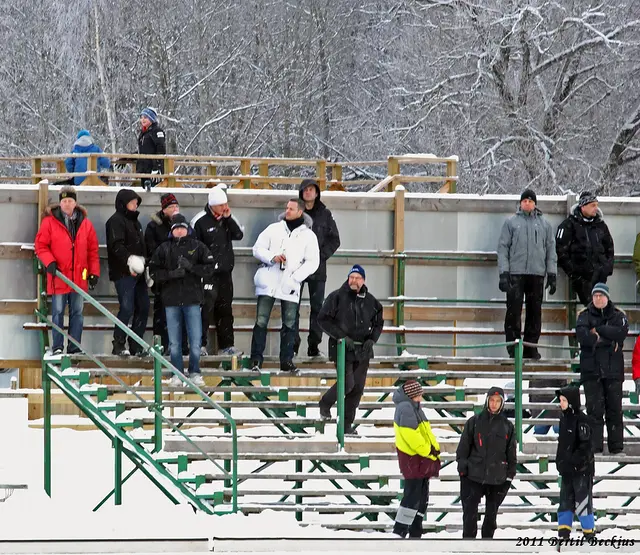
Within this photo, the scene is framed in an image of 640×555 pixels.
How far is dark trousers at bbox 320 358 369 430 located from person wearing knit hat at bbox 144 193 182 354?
6.56ft

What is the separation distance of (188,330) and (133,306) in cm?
104

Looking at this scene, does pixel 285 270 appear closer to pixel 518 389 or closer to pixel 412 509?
pixel 518 389

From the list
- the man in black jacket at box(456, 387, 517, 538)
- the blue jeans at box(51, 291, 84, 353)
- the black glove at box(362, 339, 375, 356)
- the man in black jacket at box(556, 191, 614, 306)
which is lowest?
the man in black jacket at box(456, 387, 517, 538)

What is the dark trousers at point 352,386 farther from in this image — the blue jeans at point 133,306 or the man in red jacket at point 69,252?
the man in red jacket at point 69,252

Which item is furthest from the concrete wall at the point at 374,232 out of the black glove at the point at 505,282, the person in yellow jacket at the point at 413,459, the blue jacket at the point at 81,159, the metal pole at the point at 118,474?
the person in yellow jacket at the point at 413,459

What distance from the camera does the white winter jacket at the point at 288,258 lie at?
1653 centimetres

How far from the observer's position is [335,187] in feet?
76.7

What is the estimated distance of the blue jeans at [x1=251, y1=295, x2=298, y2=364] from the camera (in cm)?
1653

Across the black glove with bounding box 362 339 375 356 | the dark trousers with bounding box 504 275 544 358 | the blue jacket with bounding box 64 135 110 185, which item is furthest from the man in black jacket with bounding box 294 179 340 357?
the blue jacket with bounding box 64 135 110 185

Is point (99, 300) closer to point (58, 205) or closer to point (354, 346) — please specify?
point (58, 205)

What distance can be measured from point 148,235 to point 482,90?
772 inches

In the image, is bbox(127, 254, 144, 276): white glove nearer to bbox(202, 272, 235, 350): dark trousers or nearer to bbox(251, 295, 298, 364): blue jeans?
bbox(202, 272, 235, 350): dark trousers

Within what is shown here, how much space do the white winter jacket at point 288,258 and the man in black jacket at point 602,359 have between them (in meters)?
2.86

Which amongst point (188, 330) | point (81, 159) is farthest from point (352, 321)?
point (81, 159)
